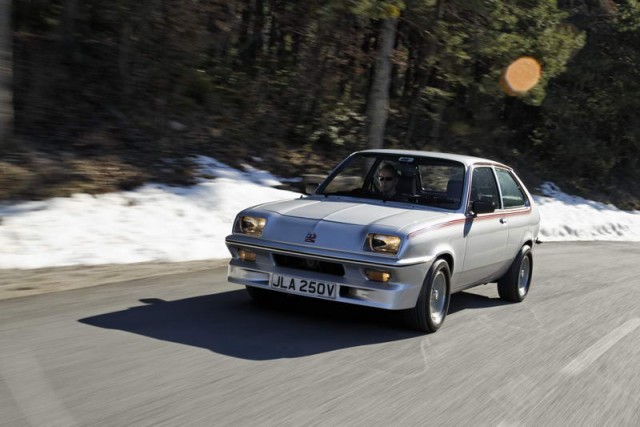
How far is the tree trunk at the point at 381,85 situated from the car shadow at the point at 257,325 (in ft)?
31.7

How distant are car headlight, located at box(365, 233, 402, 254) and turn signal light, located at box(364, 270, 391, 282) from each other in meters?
0.16

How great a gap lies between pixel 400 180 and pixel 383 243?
149 cm

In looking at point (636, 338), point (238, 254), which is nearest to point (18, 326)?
point (238, 254)

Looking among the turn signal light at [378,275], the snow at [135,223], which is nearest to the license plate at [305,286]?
the turn signal light at [378,275]

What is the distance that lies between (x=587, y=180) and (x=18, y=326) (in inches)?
957

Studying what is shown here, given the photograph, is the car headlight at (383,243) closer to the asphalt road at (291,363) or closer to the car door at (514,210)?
the asphalt road at (291,363)

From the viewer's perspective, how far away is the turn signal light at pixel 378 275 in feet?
18.8

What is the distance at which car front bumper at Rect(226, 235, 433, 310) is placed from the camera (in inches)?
225

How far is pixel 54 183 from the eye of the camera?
10672mm

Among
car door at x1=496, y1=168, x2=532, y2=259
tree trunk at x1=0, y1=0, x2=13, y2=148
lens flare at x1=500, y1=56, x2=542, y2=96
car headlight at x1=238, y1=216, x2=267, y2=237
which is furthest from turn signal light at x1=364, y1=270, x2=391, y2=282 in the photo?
lens flare at x1=500, y1=56, x2=542, y2=96

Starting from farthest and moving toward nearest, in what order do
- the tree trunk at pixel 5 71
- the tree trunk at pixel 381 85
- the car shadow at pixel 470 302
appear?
1. the tree trunk at pixel 381 85
2. the tree trunk at pixel 5 71
3. the car shadow at pixel 470 302

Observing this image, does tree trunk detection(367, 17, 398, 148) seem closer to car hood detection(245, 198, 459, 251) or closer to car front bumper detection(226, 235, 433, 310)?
car hood detection(245, 198, 459, 251)

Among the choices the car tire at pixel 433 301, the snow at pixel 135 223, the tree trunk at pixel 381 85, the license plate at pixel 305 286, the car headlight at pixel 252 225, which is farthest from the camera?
the tree trunk at pixel 381 85

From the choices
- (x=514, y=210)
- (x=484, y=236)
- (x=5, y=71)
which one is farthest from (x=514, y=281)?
(x=5, y=71)
